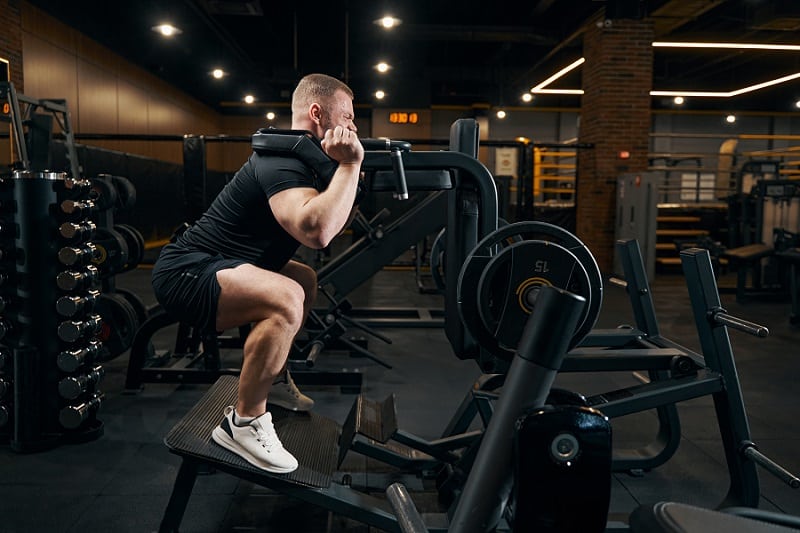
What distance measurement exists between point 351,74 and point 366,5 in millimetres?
4211

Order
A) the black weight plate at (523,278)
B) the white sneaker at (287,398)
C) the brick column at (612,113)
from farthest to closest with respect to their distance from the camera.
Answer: the brick column at (612,113) → the white sneaker at (287,398) → the black weight plate at (523,278)

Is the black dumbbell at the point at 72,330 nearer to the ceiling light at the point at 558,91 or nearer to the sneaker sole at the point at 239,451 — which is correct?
the sneaker sole at the point at 239,451

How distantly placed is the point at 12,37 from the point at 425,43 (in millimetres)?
7033

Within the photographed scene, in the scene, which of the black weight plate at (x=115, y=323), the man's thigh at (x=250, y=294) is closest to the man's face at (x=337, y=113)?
the man's thigh at (x=250, y=294)

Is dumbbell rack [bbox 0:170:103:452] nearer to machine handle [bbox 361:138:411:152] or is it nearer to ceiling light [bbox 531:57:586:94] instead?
machine handle [bbox 361:138:411:152]

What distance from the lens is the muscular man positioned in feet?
5.38

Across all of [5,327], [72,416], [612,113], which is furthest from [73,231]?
[612,113]

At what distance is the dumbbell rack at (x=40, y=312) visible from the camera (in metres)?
2.34

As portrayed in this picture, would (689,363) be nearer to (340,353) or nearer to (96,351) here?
(96,351)

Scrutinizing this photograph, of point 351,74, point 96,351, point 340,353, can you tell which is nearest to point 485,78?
point 351,74

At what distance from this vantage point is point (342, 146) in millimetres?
1587

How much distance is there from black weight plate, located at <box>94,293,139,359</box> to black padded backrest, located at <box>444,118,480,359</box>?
2.29 m

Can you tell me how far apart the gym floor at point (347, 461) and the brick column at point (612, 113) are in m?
3.58

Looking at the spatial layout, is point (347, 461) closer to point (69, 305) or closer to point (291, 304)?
point (291, 304)
